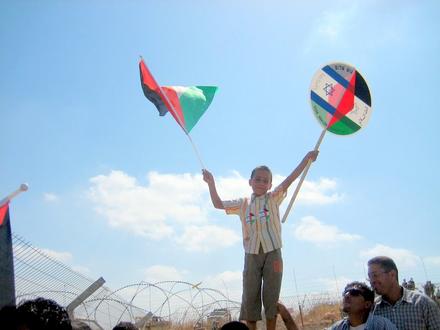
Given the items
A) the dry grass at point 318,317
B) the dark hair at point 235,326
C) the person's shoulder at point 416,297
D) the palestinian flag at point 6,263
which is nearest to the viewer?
the dark hair at point 235,326

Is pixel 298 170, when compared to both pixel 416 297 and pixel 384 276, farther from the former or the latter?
pixel 416 297

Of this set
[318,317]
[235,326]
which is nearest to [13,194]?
[235,326]

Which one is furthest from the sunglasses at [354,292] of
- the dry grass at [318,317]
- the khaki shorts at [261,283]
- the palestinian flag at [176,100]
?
the dry grass at [318,317]

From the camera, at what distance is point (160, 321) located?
1123 cm

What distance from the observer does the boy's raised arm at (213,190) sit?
233 inches

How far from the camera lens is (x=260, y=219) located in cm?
557

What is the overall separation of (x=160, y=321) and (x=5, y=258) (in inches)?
320

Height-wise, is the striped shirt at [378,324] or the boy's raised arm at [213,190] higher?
the boy's raised arm at [213,190]

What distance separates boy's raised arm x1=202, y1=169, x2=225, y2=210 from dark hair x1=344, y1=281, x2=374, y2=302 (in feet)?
6.34

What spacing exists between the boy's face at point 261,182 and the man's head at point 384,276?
155 centimetres

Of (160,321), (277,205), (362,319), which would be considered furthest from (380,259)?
(160,321)

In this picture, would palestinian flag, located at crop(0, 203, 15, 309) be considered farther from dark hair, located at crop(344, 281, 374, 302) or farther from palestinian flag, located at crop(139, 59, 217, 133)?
palestinian flag, located at crop(139, 59, 217, 133)

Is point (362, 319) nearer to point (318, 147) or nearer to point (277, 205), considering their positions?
point (277, 205)

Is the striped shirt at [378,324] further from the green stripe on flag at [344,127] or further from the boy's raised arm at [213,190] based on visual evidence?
the green stripe on flag at [344,127]
